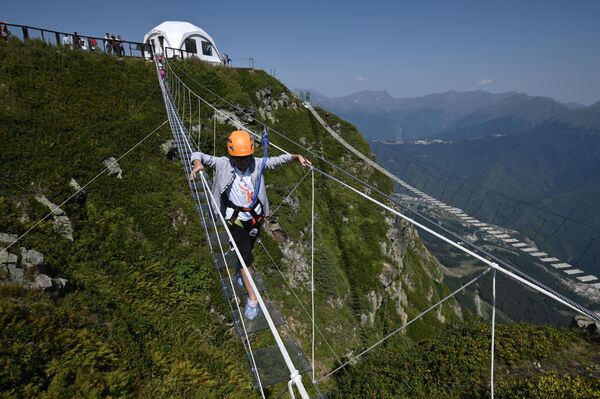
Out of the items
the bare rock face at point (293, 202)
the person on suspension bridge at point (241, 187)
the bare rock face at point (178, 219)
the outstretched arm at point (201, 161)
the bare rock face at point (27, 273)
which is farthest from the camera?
the bare rock face at point (293, 202)

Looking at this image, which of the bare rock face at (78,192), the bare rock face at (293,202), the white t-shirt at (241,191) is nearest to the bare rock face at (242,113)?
the bare rock face at (293,202)

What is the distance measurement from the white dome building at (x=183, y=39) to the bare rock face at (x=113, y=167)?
35.8 m

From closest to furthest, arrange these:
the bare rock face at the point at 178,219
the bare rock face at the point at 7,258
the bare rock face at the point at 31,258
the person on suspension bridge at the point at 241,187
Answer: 1. the person on suspension bridge at the point at 241,187
2. the bare rock face at the point at 7,258
3. the bare rock face at the point at 31,258
4. the bare rock face at the point at 178,219

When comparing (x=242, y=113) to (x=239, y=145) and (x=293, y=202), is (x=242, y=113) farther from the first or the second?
(x=239, y=145)

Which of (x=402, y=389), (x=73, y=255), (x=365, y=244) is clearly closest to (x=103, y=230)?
(x=73, y=255)

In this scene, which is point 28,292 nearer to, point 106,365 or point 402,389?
point 106,365

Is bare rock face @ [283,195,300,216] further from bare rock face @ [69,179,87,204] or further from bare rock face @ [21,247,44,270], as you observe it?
bare rock face @ [21,247,44,270]

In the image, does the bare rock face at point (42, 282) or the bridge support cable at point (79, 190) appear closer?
the bare rock face at point (42, 282)

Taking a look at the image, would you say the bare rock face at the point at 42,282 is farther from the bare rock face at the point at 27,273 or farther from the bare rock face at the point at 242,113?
the bare rock face at the point at 242,113

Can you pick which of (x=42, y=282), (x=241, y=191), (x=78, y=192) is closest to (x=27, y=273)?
(x=42, y=282)

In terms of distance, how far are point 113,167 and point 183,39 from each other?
1543 inches

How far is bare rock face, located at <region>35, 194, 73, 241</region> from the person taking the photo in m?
8.58

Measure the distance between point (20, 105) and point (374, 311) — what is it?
25114 millimetres

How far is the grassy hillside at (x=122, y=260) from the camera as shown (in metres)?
5.27
